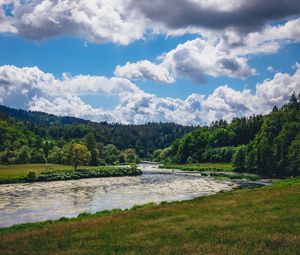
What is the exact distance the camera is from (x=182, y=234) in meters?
26.0

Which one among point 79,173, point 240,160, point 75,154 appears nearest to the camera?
point 79,173

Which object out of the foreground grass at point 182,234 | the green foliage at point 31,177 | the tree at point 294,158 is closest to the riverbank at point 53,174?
the green foliage at point 31,177

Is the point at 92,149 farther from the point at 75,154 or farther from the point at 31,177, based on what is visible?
the point at 31,177

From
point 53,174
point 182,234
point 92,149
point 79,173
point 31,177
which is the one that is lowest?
point 31,177

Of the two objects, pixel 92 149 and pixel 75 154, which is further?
pixel 92 149

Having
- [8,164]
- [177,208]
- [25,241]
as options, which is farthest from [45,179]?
[25,241]

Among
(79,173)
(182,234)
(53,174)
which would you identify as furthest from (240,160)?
(182,234)

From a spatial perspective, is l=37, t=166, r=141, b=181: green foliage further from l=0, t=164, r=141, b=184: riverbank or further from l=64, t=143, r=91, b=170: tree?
l=64, t=143, r=91, b=170: tree

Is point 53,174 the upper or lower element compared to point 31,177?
upper

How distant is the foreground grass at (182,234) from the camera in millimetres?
21750

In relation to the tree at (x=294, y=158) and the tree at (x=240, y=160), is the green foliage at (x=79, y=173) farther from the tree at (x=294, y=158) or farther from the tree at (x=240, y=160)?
the tree at (x=294, y=158)

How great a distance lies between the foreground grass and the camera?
21750 millimetres

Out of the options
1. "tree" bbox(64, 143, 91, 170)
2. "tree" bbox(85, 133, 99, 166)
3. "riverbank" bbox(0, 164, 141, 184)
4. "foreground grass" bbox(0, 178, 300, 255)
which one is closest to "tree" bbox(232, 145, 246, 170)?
"riverbank" bbox(0, 164, 141, 184)

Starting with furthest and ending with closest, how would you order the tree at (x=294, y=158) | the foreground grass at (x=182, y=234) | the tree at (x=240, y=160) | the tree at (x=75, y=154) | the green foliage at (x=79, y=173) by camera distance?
the tree at (x=240, y=160) → the tree at (x=75, y=154) → the tree at (x=294, y=158) → the green foliage at (x=79, y=173) → the foreground grass at (x=182, y=234)
